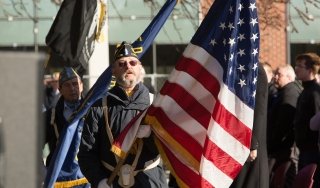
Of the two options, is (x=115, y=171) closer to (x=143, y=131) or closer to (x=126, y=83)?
(x=143, y=131)

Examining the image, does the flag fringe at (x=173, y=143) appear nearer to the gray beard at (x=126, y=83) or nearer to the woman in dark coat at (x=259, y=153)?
the gray beard at (x=126, y=83)

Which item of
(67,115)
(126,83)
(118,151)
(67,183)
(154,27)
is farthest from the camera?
(67,115)

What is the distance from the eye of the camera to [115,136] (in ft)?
20.8

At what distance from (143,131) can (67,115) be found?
2465mm

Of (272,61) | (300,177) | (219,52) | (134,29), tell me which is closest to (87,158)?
(219,52)

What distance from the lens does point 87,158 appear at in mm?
6348

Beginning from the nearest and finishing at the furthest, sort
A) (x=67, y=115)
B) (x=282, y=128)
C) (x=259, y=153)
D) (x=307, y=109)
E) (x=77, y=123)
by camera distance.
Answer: (x=259, y=153), (x=77, y=123), (x=67, y=115), (x=307, y=109), (x=282, y=128)

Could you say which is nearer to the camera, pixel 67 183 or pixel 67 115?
pixel 67 183

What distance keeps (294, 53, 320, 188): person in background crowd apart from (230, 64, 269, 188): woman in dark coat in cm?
155

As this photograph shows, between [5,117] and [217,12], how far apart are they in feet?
14.9

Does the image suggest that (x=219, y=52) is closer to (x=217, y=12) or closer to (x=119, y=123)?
(x=217, y=12)

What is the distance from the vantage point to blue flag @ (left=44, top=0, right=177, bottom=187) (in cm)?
749

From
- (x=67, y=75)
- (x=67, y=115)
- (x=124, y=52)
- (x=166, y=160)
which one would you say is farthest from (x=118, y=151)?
(x=67, y=75)

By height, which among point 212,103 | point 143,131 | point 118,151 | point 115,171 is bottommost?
point 115,171
